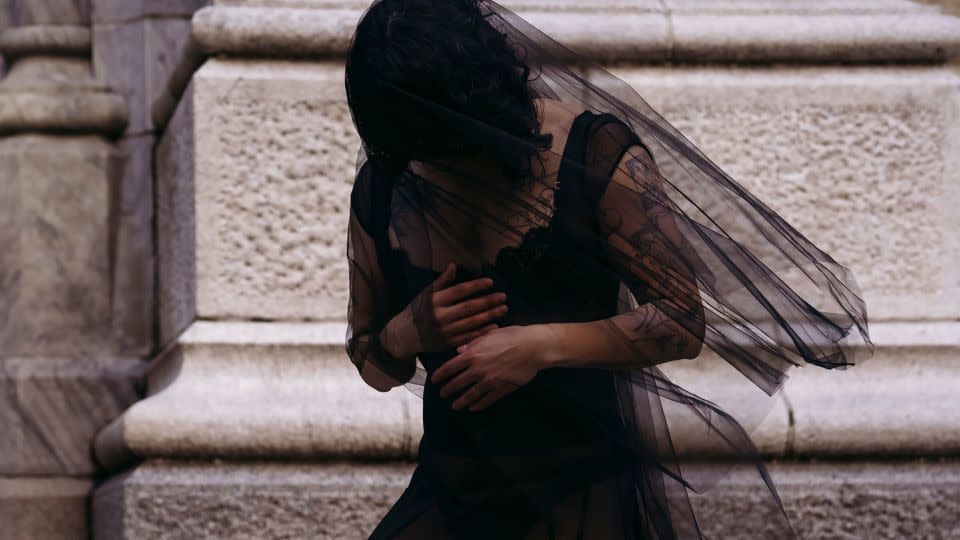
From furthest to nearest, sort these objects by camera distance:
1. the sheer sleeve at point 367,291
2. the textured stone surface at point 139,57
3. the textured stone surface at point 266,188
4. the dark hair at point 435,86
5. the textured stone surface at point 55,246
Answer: the textured stone surface at point 139,57
the textured stone surface at point 55,246
the textured stone surface at point 266,188
the sheer sleeve at point 367,291
the dark hair at point 435,86

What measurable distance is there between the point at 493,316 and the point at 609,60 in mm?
1878

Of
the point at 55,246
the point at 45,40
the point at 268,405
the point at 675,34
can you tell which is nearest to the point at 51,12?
the point at 45,40

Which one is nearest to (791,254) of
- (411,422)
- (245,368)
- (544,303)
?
(544,303)

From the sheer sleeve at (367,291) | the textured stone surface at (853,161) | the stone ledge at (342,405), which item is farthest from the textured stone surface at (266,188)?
the sheer sleeve at (367,291)

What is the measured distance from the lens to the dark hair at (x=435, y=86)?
6.43 ft

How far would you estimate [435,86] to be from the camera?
1958mm

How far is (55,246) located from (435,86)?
103 inches

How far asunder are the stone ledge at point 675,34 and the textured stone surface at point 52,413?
1.12m

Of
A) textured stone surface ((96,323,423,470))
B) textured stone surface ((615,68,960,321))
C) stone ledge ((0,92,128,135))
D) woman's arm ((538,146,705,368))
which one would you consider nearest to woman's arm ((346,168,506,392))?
woman's arm ((538,146,705,368))

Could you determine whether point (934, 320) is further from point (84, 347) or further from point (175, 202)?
point (84, 347)

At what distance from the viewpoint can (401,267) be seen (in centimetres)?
219

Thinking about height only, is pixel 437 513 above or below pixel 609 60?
below

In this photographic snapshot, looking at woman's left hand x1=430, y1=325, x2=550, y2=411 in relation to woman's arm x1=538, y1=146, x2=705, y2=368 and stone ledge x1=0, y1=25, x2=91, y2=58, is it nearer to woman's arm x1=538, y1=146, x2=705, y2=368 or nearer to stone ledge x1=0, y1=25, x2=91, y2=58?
woman's arm x1=538, y1=146, x2=705, y2=368

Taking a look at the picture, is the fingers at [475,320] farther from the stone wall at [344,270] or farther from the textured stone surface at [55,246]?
the textured stone surface at [55,246]
